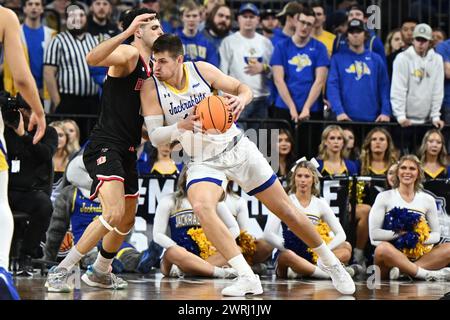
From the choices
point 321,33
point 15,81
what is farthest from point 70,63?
point 15,81

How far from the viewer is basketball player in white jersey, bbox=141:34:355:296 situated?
336 inches

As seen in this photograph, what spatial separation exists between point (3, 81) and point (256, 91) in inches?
128

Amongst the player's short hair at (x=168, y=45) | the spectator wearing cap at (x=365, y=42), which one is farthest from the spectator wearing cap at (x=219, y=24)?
the player's short hair at (x=168, y=45)

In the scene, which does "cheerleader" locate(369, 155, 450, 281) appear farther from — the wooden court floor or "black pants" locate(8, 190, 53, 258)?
"black pants" locate(8, 190, 53, 258)

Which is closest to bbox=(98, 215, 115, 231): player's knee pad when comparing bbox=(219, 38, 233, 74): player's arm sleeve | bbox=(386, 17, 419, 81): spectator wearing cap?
bbox=(219, 38, 233, 74): player's arm sleeve

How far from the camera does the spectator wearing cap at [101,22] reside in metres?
13.8

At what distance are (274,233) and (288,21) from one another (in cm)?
377

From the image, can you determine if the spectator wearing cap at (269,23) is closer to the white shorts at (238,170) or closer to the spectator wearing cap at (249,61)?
the spectator wearing cap at (249,61)

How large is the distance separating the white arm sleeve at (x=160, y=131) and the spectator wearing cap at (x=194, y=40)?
4807mm

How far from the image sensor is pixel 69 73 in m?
13.5

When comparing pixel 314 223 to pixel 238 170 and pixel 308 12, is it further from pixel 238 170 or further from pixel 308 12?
pixel 308 12

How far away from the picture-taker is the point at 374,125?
1315 centimetres

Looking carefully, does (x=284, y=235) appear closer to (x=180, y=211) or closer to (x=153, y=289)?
(x=180, y=211)
